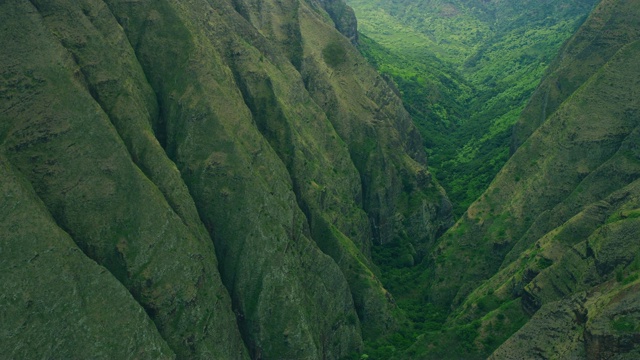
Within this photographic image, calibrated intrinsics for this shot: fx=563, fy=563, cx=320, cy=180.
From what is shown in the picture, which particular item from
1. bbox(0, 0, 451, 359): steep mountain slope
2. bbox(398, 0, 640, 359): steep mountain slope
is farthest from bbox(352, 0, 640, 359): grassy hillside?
bbox(0, 0, 451, 359): steep mountain slope

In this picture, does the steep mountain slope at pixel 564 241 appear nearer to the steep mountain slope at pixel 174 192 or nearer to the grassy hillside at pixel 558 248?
the grassy hillside at pixel 558 248

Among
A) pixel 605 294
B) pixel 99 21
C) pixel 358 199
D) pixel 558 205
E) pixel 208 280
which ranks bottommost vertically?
pixel 358 199

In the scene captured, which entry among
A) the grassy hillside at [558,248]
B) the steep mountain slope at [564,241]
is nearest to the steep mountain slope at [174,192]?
the grassy hillside at [558,248]

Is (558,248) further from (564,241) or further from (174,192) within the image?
(174,192)

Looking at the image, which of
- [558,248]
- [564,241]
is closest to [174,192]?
[558,248]

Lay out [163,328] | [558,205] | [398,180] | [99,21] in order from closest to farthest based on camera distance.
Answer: [163,328] → [99,21] → [558,205] → [398,180]

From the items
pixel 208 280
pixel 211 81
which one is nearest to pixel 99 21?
pixel 211 81

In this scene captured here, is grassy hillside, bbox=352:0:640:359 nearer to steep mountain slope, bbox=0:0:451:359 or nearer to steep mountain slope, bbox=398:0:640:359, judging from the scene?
steep mountain slope, bbox=398:0:640:359

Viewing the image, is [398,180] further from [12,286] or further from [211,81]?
[12,286]
